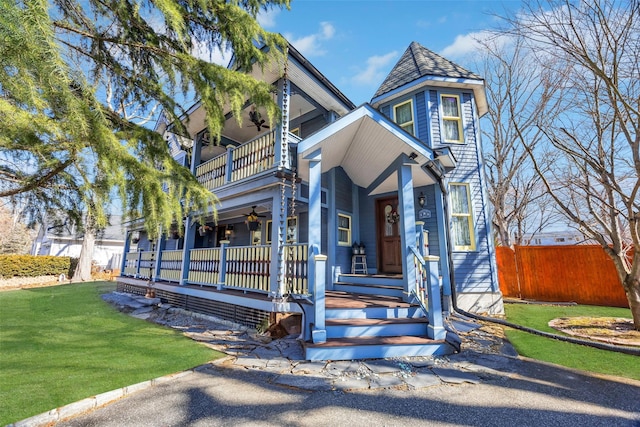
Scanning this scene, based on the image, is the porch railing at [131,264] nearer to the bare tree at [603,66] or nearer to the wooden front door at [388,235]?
the wooden front door at [388,235]

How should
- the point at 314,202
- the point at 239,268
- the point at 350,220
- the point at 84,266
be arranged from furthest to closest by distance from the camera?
the point at 84,266 → the point at 350,220 → the point at 239,268 → the point at 314,202

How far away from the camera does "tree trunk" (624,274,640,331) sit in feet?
17.6

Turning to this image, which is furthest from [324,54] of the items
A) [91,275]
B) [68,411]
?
[91,275]

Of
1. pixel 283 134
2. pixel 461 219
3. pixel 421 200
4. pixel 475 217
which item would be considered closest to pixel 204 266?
pixel 283 134

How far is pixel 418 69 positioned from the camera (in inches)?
357

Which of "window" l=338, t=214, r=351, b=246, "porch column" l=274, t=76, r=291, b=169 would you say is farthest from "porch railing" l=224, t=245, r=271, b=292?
"window" l=338, t=214, r=351, b=246

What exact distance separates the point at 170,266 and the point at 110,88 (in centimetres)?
607

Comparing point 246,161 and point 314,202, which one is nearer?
point 314,202

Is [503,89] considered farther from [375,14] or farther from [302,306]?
[302,306]

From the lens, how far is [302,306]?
472 centimetres

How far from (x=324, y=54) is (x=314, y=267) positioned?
8.04 meters

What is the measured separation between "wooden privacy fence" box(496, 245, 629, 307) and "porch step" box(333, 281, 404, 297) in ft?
23.7

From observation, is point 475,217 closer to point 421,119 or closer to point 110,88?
point 421,119

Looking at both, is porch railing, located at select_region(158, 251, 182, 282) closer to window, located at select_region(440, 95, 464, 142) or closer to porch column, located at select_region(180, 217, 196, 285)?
porch column, located at select_region(180, 217, 196, 285)
